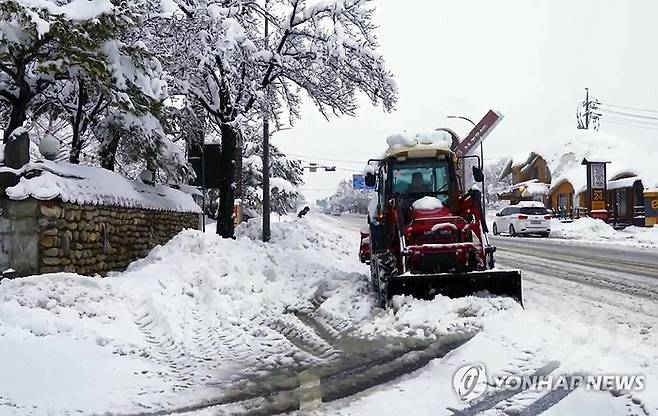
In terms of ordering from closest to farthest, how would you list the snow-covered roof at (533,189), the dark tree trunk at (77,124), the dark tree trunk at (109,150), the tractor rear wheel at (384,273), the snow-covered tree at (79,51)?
the snow-covered tree at (79,51), the tractor rear wheel at (384,273), the dark tree trunk at (77,124), the dark tree trunk at (109,150), the snow-covered roof at (533,189)

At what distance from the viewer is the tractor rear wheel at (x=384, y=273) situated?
8875 mm

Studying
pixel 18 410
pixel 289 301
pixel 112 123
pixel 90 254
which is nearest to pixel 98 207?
pixel 90 254

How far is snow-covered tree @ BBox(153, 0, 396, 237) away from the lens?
14891 mm

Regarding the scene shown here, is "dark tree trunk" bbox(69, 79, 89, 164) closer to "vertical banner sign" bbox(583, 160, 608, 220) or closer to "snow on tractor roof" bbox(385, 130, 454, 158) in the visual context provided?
"snow on tractor roof" bbox(385, 130, 454, 158)

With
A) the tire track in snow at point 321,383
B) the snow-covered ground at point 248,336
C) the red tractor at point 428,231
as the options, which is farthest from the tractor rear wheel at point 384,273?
the tire track in snow at point 321,383

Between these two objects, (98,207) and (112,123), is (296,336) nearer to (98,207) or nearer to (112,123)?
(98,207)

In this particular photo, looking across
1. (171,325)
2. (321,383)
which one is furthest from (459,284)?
(171,325)

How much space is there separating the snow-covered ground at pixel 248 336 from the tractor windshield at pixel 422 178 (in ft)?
6.62

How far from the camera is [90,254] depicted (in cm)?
1068

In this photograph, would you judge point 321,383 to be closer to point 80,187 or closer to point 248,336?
point 248,336

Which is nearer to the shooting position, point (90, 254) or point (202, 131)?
point (90, 254)

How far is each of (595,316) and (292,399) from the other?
16.3 ft

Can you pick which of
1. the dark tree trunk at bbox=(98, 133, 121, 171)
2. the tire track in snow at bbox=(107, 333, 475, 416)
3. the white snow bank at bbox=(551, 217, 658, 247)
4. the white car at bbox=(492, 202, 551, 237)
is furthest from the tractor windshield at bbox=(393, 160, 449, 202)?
the white car at bbox=(492, 202, 551, 237)

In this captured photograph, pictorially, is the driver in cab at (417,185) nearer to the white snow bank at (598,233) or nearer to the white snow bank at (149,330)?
the white snow bank at (149,330)
